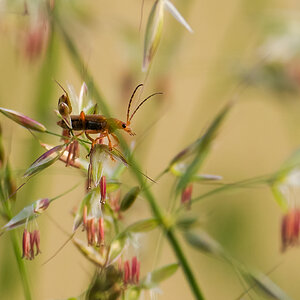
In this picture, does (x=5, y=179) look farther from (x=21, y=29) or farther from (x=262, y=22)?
(x=262, y=22)

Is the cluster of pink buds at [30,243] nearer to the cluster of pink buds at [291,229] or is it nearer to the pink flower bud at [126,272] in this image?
the pink flower bud at [126,272]

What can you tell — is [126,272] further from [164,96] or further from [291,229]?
[164,96]

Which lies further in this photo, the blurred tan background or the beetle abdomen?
the blurred tan background

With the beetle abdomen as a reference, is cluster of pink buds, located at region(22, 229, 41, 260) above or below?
below

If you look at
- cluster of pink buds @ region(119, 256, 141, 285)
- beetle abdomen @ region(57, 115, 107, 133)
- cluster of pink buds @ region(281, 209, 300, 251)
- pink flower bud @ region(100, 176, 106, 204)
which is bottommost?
cluster of pink buds @ region(281, 209, 300, 251)

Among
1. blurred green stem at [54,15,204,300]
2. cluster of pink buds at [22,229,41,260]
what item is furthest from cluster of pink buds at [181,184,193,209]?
cluster of pink buds at [22,229,41,260]

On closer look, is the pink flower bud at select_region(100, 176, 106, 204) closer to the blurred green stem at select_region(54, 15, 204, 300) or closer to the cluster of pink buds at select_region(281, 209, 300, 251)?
the blurred green stem at select_region(54, 15, 204, 300)

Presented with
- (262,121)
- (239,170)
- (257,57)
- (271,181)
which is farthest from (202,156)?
(262,121)
